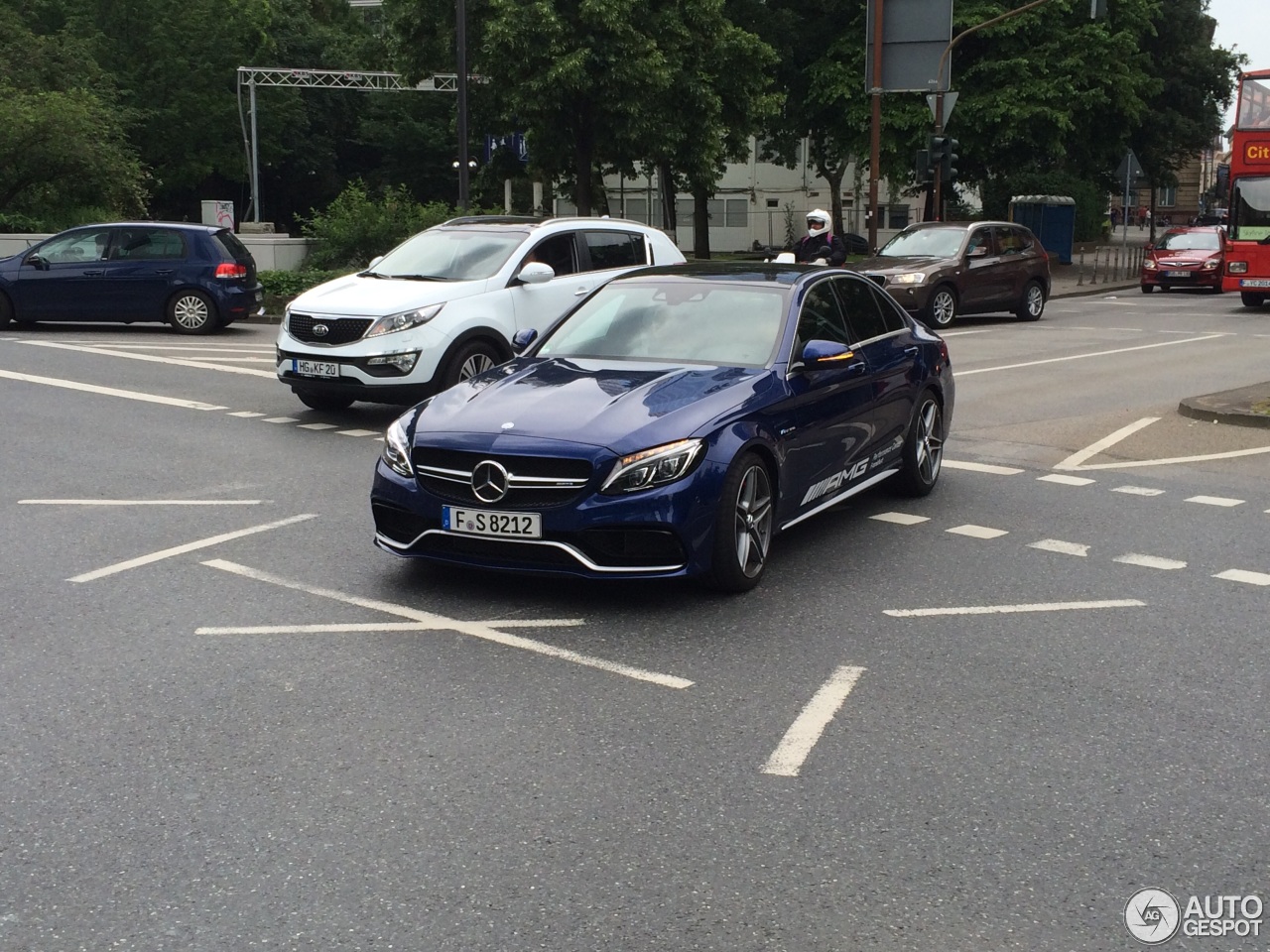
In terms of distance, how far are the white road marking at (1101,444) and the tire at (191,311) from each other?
12940 millimetres

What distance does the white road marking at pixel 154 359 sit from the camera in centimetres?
1642

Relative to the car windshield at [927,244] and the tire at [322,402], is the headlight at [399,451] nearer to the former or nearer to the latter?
the tire at [322,402]

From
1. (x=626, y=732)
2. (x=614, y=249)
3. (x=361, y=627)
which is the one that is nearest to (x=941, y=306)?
(x=614, y=249)

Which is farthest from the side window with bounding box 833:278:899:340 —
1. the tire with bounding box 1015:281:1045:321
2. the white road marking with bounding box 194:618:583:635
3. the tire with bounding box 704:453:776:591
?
the tire with bounding box 1015:281:1045:321

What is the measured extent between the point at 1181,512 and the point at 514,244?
6565 millimetres

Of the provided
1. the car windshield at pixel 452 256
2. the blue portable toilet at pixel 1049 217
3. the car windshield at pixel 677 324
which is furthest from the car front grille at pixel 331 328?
the blue portable toilet at pixel 1049 217

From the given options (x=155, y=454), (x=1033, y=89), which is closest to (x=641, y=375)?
(x=155, y=454)

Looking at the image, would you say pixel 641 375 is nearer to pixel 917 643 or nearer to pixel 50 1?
pixel 917 643

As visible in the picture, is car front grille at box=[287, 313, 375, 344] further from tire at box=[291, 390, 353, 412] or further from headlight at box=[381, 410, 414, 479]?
headlight at box=[381, 410, 414, 479]

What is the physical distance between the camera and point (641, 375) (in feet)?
24.7

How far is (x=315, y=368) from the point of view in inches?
492

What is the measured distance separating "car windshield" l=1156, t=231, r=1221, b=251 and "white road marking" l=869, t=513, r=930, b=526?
31271 millimetres

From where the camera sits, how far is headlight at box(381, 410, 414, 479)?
703 cm

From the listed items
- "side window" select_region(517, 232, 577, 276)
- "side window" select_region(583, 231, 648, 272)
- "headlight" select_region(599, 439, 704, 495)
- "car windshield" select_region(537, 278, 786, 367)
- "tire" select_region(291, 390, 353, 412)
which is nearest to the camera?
"headlight" select_region(599, 439, 704, 495)
